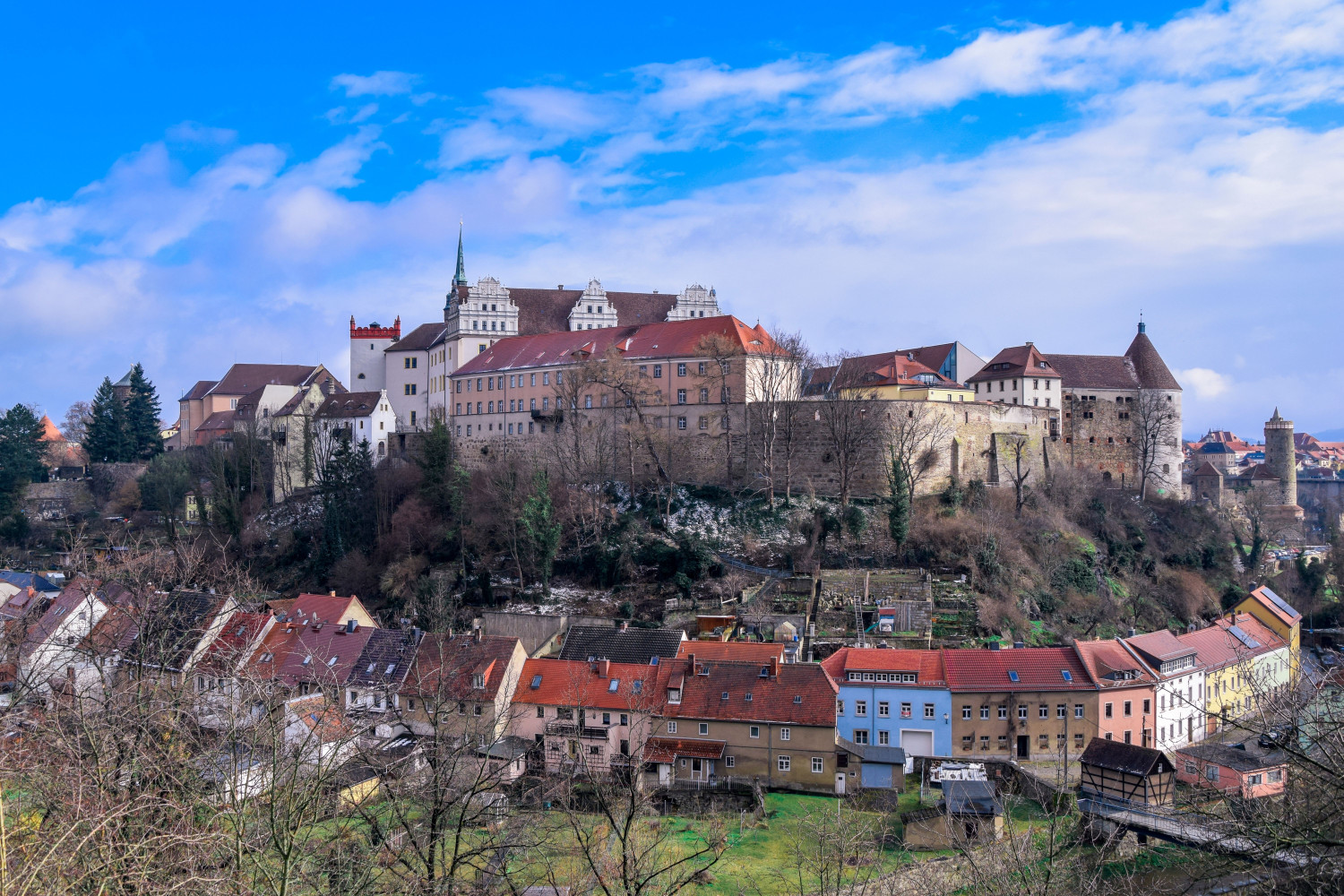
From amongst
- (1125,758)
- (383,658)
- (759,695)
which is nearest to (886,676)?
(759,695)

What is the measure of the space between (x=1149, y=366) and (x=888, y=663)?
34601mm

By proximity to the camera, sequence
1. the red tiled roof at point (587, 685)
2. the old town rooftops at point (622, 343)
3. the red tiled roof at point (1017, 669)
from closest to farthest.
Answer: the red tiled roof at point (587, 685) < the red tiled roof at point (1017, 669) < the old town rooftops at point (622, 343)

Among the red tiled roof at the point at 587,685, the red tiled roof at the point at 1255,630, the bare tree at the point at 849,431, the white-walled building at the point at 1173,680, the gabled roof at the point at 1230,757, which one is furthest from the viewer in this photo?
the bare tree at the point at 849,431

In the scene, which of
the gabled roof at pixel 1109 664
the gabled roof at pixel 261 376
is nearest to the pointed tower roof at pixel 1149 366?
the gabled roof at pixel 1109 664

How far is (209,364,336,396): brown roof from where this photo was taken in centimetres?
7069

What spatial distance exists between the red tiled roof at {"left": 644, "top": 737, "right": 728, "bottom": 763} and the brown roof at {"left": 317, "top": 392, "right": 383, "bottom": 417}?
3509 cm

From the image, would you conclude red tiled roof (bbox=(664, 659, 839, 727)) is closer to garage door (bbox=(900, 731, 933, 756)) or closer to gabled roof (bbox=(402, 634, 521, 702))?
garage door (bbox=(900, 731, 933, 756))

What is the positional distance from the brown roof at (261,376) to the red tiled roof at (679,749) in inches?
1924

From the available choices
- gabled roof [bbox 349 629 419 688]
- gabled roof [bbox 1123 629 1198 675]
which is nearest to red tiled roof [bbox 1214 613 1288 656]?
gabled roof [bbox 1123 629 1198 675]

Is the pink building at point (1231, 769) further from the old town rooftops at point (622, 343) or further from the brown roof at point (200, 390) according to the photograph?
the brown roof at point (200, 390)

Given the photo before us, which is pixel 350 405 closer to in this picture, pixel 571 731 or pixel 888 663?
pixel 571 731

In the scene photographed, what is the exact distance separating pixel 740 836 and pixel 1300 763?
596 inches

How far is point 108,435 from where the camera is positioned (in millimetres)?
66000

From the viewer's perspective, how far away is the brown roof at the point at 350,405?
5806 cm
